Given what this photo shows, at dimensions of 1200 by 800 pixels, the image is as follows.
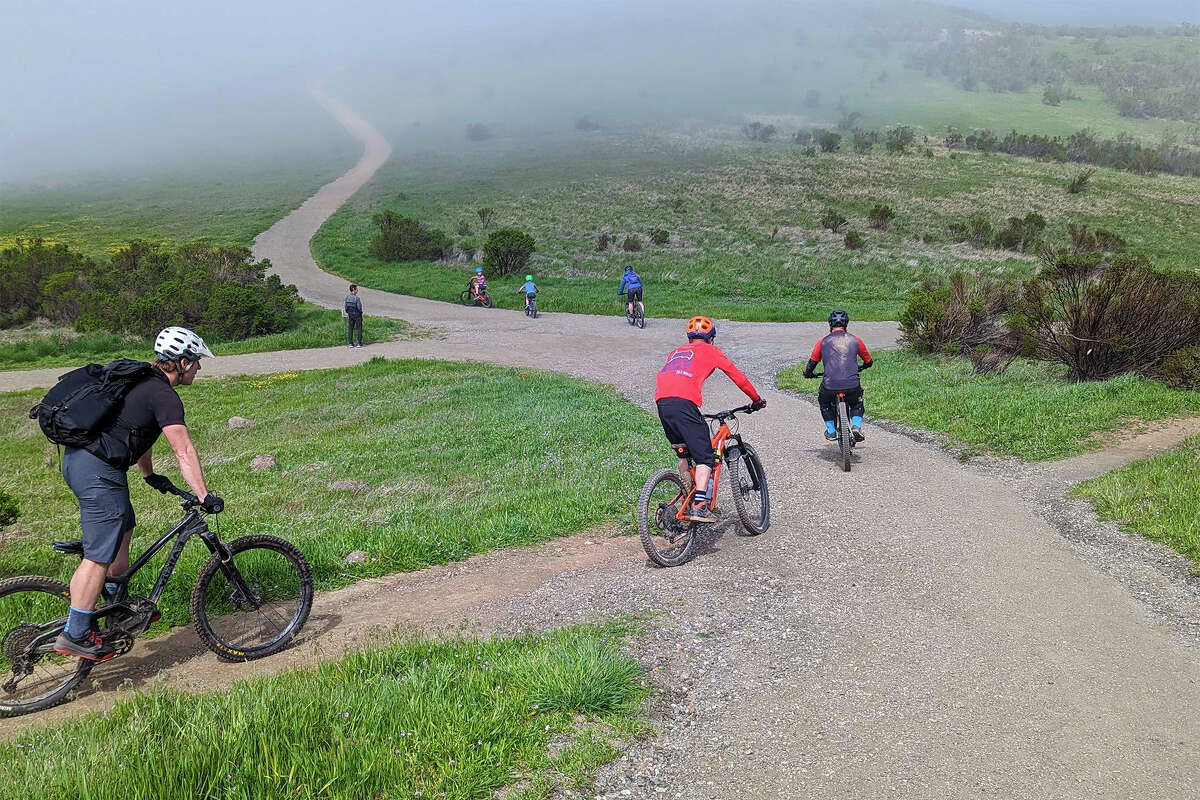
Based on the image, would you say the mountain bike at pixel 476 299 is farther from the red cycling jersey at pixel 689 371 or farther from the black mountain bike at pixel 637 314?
the red cycling jersey at pixel 689 371

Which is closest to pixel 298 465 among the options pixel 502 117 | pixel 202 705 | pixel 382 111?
pixel 202 705

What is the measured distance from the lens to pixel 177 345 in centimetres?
521

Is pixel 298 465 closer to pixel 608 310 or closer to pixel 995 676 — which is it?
pixel 995 676

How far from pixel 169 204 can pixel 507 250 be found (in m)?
55.2

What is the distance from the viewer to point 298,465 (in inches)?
496

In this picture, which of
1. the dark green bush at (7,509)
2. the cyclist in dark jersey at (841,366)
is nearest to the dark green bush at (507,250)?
the cyclist in dark jersey at (841,366)

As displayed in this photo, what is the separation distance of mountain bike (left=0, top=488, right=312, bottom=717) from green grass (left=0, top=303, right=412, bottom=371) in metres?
21.2

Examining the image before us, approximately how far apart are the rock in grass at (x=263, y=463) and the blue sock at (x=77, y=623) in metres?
7.82

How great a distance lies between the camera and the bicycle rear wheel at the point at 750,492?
307 inches

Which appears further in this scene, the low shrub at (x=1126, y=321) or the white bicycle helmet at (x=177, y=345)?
the low shrub at (x=1126, y=321)

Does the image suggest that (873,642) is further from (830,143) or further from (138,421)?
(830,143)

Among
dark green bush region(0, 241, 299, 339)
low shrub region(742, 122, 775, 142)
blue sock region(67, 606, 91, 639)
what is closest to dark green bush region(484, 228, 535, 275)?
dark green bush region(0, 241, 299, 339)

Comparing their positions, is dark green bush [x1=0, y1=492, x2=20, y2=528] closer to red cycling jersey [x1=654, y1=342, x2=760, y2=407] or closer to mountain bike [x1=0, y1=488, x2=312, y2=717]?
mountain bike [x1=0, y1=488, x2=312, y2=717]

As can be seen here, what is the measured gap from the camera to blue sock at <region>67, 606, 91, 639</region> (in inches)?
192
